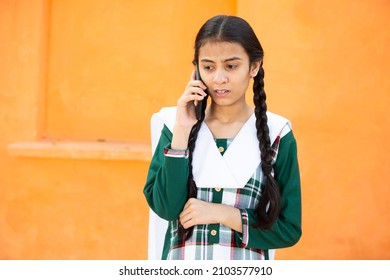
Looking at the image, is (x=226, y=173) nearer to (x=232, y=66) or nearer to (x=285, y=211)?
(x=285, y=211)

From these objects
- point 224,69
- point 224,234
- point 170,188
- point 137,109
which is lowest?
point 224,234

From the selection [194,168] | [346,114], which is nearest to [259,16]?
[346,114]

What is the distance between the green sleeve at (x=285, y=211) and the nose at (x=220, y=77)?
0.32 metres

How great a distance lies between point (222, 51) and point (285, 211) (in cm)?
62

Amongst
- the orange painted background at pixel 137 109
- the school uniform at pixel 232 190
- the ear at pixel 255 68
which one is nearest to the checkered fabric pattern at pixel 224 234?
the school uniform at pixel 232 190

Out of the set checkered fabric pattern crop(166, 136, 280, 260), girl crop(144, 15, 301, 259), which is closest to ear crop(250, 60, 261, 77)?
girl crop(144, 15, 301, 259)

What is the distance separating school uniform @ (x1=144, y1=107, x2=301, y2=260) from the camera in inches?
78.4

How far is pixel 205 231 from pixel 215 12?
2.74 metres

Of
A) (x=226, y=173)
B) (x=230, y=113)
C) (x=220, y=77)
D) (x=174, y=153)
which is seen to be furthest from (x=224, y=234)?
(x=220, y=77)

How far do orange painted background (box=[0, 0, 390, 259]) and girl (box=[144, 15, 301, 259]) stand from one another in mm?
2091

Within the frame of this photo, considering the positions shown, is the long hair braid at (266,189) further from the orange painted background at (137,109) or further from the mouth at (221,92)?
the orange painted background at (137,109)

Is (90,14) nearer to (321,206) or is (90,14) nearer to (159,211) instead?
(321,206)

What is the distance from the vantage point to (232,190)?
203 centimetres

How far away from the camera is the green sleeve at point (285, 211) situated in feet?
6.60
